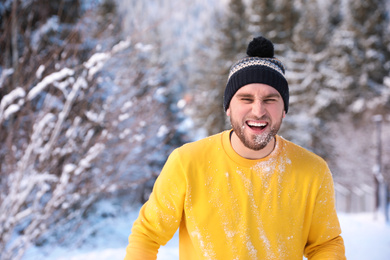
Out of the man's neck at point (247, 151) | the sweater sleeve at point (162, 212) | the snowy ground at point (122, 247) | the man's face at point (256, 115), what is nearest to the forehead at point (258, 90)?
the man's face at point (256, 115)

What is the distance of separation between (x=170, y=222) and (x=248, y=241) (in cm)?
39

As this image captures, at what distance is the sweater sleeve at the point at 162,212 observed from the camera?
62.2 inches

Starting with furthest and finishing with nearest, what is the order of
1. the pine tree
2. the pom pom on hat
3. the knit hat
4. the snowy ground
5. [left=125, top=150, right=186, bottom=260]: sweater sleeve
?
the pine tree
the snowy ground
the pom pom on hat
the knit hat
[left=125, top=150, right=186, bottom=260]: sweater sleeve

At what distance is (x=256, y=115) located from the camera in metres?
1.60

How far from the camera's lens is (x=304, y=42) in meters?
23.7

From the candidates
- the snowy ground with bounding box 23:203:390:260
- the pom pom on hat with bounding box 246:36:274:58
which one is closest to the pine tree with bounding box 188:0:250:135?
the snowy ground with bounding box 23:203:390:260

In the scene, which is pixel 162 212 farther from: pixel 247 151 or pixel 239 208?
pixel 247 151

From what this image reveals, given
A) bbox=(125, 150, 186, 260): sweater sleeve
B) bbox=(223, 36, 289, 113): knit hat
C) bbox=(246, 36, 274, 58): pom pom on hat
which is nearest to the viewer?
bbox=(125, 150, 186, 260): sweater sleeve

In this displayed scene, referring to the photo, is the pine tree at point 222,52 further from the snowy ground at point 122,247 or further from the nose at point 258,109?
the nose at point 258,109

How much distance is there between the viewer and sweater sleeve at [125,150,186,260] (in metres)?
1.58

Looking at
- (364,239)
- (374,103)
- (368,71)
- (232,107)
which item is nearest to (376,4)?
(368,71)

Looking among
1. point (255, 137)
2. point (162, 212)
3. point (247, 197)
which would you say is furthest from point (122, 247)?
point (255, 137)

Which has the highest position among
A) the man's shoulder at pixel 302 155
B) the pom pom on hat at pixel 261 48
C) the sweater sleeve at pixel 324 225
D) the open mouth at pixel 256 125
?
the pom pom on hat at pixel 261 48

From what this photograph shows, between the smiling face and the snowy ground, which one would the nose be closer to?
the smiling face
